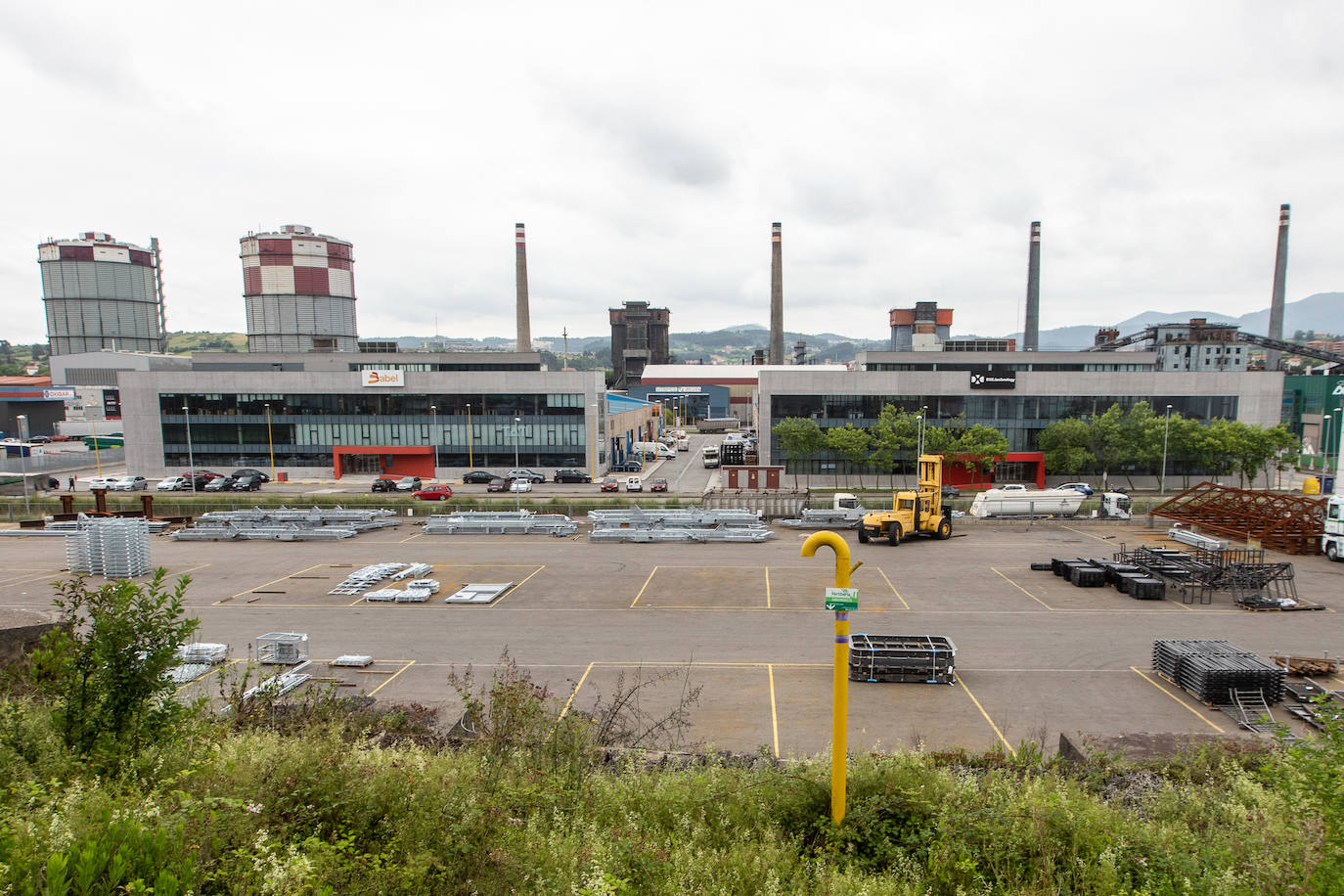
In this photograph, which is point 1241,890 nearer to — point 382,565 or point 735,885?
point 735,885

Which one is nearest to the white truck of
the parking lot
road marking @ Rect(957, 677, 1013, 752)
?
the parking lot

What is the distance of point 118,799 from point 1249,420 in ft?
227

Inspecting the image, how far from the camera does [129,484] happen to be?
171 feet

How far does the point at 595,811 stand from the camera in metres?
7.84

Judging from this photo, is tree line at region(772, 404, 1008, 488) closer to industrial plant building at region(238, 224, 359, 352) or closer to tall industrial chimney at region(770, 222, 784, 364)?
tall industrial chimney at region(770, 222, 784, 364)

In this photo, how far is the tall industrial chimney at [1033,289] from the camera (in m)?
93.9

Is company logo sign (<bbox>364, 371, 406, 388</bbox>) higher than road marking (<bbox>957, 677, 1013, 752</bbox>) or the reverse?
higher

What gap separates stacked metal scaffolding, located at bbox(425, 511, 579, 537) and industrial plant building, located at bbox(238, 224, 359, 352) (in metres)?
72.5

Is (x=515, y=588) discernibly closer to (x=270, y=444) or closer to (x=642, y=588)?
(x=642, y=588)

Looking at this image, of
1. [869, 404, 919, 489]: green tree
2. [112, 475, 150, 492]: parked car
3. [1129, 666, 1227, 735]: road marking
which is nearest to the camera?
[1129, 666, 1227, 735]: road marking

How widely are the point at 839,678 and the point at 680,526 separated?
2727 centimetres

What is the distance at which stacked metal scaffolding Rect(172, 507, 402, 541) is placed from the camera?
3441 cm

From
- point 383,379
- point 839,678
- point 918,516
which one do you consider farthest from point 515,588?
point 383,379

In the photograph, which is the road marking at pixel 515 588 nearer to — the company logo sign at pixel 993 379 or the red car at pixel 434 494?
the red car at pixel 434 494
